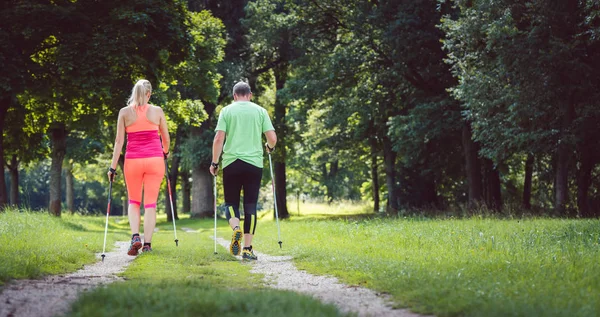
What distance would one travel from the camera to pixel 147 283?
6586 millimetres

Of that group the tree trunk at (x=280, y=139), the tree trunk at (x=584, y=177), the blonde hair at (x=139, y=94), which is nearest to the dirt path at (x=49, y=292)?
the blonde hair at (x=139, y=94)

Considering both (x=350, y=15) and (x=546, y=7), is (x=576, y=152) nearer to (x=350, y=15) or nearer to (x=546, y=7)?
(x=546, y=7)

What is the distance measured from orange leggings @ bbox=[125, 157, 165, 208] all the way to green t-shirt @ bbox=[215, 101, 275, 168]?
1006mm

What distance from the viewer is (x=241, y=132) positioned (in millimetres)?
10016

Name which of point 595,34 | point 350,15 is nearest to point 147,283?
point 595,34

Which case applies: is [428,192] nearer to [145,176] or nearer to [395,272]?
[145,176]

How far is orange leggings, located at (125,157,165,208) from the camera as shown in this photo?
1007cm

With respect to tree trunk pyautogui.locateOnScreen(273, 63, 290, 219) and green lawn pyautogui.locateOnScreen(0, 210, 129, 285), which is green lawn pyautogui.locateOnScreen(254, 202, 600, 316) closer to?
green lawn pyautogui.locateOnScreen(0, 210, 129, 285)

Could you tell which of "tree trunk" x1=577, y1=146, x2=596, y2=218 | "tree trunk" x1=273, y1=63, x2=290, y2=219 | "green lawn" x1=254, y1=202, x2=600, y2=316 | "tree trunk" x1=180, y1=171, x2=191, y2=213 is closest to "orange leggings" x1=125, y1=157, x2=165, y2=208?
"green lawn" x1=254, y1=202, x2=600, y2=316

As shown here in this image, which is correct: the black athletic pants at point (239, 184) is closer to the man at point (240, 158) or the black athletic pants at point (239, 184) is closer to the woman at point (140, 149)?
the man at point (240, 158)

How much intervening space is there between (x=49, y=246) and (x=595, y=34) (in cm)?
1564

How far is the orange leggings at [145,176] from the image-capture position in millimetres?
10070

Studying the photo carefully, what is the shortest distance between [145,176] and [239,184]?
55.6 inches

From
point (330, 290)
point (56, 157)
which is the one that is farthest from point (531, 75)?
point (56, 157)
